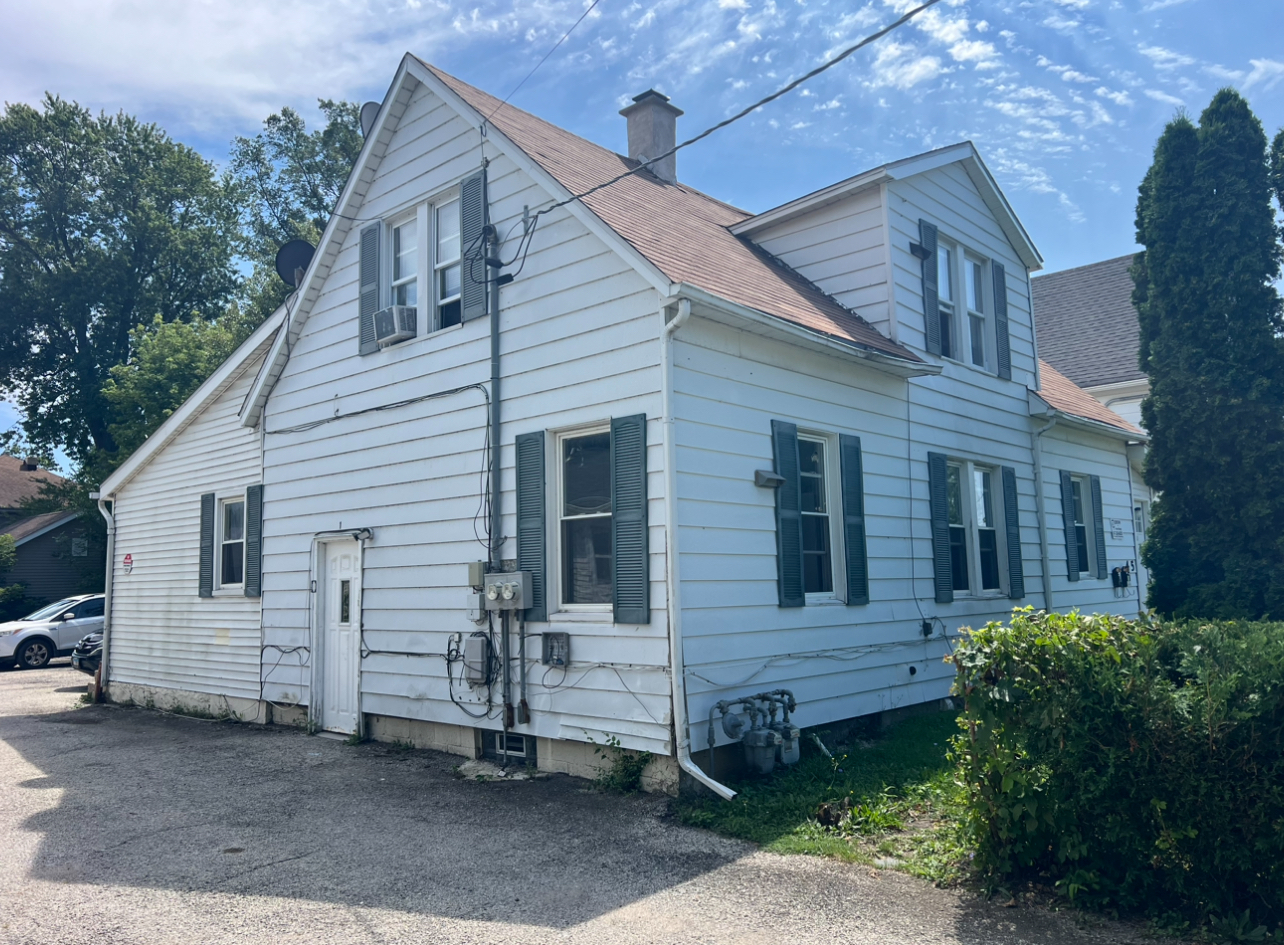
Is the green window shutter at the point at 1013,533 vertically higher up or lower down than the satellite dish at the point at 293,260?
lower down

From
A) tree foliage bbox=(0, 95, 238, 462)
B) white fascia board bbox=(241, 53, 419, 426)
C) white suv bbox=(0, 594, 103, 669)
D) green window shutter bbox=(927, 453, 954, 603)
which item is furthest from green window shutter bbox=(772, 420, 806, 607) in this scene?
tree foliage bbox=(0, 95, 238, 462)

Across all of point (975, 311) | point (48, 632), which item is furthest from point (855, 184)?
point (48, 632)

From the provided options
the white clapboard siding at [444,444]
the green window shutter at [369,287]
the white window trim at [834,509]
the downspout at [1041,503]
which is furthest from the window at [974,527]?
the green window shutter at [369,287]

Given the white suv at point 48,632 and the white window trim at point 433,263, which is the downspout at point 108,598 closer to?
the white suv at point 48,632

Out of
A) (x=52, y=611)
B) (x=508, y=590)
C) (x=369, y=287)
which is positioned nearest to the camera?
(x=508, y=590)

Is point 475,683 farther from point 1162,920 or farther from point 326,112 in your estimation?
point 326,112

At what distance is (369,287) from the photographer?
34.8 ft

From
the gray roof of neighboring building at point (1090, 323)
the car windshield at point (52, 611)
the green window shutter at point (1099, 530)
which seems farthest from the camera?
the car windshield at point (52, 611)

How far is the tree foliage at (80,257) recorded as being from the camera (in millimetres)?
34656

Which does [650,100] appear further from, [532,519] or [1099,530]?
[1099,530]

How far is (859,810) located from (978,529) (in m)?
5.66

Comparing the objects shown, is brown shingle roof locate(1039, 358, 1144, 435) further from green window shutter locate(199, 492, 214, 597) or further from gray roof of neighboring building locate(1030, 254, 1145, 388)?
green window shutter locate(199, 492, 214, 597)

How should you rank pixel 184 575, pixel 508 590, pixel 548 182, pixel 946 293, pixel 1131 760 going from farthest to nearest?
1. pixel 184 575
2. pixel 946 293
3. pixel 548 182
4. pixel 508 590
5. pixel 1131 760

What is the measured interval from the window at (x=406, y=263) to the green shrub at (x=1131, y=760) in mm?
7251
